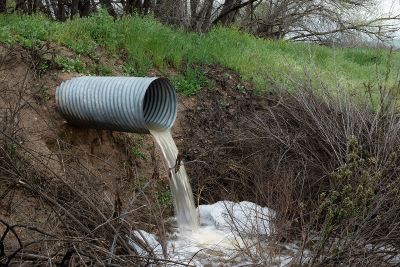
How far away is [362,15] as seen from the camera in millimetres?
17203

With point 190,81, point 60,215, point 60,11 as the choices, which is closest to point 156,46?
point 190,81

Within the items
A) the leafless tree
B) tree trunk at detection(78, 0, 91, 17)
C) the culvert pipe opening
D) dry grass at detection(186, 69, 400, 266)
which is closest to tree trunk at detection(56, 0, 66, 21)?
tree trunk at detection(78, 0, 91, 17)

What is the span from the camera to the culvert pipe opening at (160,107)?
6105 millimetres

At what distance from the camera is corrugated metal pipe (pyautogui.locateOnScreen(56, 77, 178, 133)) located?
541 cm

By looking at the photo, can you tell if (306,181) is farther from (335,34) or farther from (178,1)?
(335,34)

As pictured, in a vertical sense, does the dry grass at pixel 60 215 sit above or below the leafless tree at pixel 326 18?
below

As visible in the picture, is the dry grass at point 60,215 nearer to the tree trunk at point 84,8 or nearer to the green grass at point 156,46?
the green grass at point 156,46

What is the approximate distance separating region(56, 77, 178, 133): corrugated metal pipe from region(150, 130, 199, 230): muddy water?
0.16 m

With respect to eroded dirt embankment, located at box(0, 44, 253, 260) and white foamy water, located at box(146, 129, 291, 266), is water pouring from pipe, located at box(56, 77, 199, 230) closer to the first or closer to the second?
white foamy water, located at box(146, 129, 291, 266)

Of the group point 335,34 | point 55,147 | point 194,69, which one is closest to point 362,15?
point 335,34

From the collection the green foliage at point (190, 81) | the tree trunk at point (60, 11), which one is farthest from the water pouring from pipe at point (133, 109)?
the tree trunk at point (60, 11)

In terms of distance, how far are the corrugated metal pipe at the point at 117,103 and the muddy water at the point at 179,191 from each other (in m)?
0.16

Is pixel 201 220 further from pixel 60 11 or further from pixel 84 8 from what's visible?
pixel 60 11

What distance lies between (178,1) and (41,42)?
8072 millimetres
